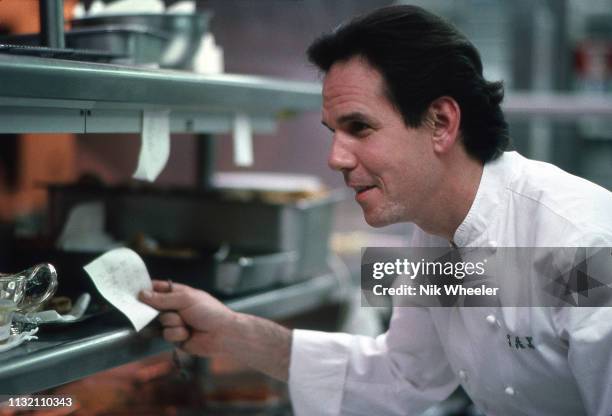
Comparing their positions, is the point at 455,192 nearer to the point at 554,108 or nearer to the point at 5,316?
the point at 5,316

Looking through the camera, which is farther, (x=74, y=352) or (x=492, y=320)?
(x=492, y=320)

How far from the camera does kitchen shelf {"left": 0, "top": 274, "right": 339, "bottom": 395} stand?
1041 millimetres

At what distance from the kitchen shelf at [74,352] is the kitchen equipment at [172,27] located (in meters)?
0.56

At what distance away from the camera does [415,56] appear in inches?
51.2

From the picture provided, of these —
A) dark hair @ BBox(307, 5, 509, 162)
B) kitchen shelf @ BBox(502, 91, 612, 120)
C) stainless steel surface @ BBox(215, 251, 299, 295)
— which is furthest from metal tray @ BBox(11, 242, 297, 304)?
kitchen shelf @ BBox(502, 91, 612, 120)

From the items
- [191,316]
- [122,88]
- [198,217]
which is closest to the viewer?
[122,88]

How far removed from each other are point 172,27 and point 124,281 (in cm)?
60

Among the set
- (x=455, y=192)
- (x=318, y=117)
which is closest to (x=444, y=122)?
(x=455, y=192)

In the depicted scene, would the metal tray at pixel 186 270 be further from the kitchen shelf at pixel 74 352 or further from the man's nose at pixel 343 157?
the man's nose at pixel 343 157

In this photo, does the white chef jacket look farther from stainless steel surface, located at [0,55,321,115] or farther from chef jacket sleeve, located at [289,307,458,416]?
stainless steel surface, located at [0,55,321,115]

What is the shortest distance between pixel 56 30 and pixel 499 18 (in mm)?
2988

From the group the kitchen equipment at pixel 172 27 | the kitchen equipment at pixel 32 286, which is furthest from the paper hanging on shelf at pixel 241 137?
the kitchen equipment at pixel 32 286

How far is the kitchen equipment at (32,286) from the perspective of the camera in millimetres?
1107

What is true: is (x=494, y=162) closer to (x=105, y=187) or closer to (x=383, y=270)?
(x=383, y=270)
